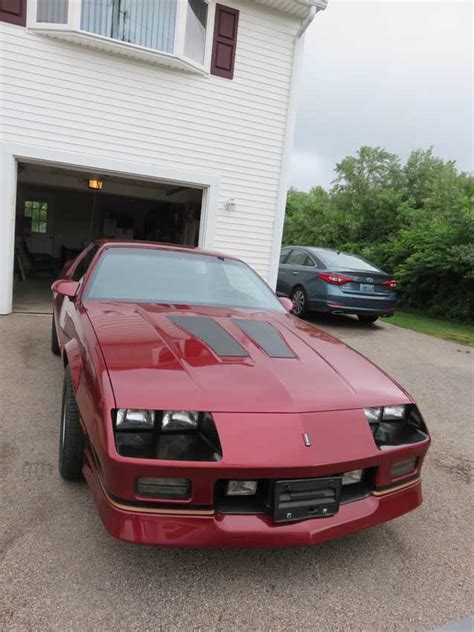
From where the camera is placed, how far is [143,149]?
24.8 feet

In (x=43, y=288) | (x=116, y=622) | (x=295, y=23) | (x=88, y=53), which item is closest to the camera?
(x=116, y=622)

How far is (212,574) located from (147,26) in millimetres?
7903

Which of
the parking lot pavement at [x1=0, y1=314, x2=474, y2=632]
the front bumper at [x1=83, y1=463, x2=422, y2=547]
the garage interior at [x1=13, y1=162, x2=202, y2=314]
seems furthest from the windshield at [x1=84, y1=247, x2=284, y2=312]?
the garage interior at [x1=13, y1=162, x2=202, y2=314]

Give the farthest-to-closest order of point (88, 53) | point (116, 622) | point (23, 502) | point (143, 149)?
point (143, 149) < point (88, 53) < point (23, 502) < point (116, 622)

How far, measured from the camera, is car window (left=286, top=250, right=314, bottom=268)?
8.87m

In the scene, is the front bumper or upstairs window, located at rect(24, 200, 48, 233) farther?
upstairs window, located at rect(24, 200, 48, 233)

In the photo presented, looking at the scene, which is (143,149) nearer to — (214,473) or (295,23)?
(295,23)

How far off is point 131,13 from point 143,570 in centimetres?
793

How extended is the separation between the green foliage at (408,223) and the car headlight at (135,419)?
998 centimetres

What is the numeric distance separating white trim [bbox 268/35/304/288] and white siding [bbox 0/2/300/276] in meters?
0.09

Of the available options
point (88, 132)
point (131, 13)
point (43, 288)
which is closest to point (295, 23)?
point (131, 13)

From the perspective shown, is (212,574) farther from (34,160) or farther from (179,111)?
(179,111)

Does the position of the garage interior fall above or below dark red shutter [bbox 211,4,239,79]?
below

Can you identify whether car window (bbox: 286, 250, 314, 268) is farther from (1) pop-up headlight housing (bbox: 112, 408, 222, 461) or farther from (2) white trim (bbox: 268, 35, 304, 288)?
(1) pop-up headlight housing (bbox: 112, 408, 222, 461)
